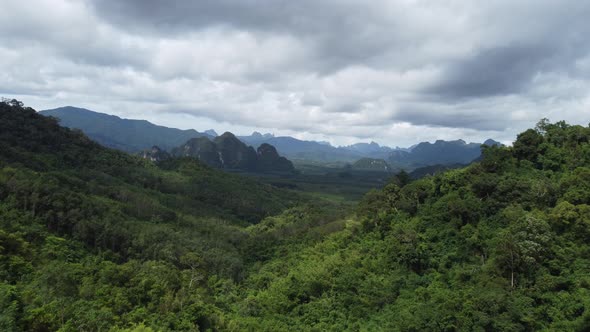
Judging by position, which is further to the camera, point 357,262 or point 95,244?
point 95,244

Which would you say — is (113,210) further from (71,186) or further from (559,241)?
(559,241)

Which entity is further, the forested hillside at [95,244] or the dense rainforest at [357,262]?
the forested hillside at [95,244]

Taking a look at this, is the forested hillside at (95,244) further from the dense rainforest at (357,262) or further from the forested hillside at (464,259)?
the forested hillside at (464,259)

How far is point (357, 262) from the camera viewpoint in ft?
126

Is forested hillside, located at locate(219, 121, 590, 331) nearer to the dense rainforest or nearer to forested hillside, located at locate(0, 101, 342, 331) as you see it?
the dense rainforest

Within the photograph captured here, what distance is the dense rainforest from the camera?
24656 millimetres

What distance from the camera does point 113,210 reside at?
53094 millimetres

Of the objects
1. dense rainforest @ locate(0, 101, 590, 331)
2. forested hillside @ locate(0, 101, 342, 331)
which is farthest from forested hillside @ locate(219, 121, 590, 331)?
forested hillside @ locate(0, 101, 342, 331)

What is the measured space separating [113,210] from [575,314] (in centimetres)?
5290

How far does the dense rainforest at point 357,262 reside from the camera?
24.7 meters

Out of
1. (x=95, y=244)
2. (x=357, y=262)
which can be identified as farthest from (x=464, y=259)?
(x=95, y=244)

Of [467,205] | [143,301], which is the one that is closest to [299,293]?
[143,301]

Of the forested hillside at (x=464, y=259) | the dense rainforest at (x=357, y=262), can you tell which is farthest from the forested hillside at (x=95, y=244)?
the forested hillside at (x=464, y=259)

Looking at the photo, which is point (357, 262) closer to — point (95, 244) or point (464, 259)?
point (464, 259)
